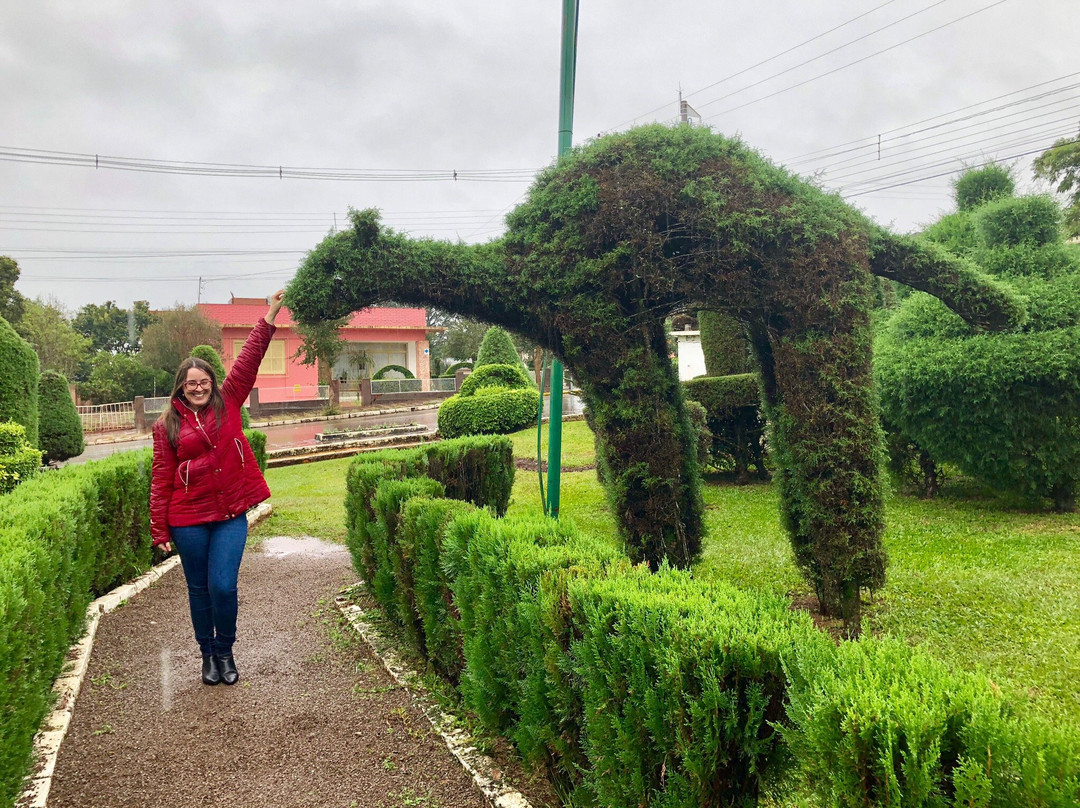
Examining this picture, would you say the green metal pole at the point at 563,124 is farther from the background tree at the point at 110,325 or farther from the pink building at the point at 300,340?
the background tree at the point at 110,325

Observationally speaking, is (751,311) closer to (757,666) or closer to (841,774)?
(757,666)

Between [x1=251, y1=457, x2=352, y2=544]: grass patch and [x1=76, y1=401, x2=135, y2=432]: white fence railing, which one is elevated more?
[x1=76, y1=401, x2=135, y2=432]: white fence railing

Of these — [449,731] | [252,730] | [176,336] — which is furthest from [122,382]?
[449,731]

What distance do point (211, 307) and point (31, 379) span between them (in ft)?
85.4

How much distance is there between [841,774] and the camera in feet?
5.31

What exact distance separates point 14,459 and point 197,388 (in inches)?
183

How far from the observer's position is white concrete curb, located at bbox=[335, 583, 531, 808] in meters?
2.99

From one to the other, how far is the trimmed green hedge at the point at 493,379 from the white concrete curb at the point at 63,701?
14.3 meters

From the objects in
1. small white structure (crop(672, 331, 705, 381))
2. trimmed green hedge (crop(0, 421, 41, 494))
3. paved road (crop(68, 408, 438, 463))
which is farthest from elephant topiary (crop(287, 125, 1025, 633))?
small white structure (crop(672, 331, 705, 381))

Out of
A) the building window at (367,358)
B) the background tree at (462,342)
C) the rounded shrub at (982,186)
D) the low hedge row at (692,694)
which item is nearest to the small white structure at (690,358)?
the rounded shrub at (982,186)

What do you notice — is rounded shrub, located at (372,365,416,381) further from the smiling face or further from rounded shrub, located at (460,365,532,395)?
the smiling face

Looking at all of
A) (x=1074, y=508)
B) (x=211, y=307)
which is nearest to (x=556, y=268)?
(x=1074, y=508)

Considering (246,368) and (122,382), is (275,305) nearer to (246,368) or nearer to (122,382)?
(246,368)

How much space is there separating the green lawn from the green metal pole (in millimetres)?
757
